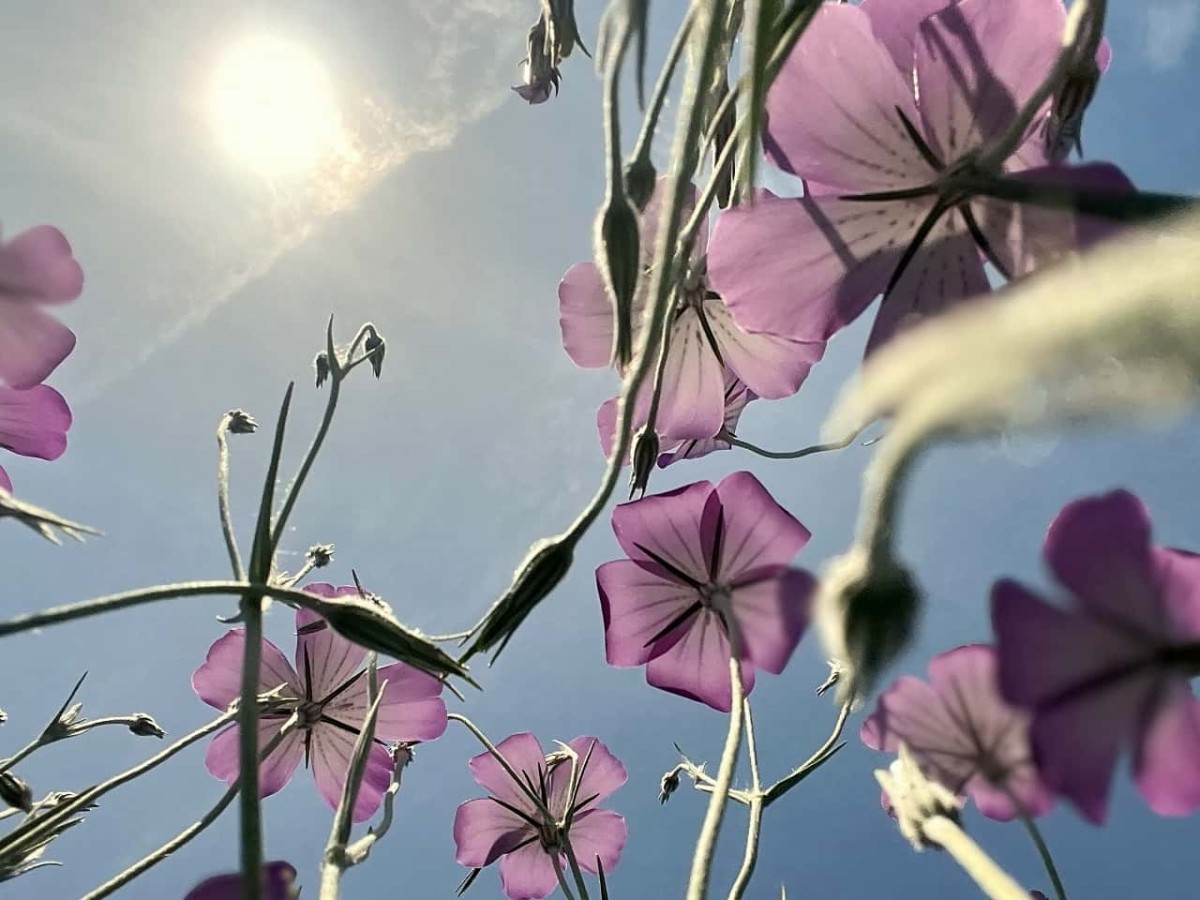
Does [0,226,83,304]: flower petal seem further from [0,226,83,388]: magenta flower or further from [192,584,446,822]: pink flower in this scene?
[192,584,446,822]: pink flower

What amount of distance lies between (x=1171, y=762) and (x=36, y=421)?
74 cm

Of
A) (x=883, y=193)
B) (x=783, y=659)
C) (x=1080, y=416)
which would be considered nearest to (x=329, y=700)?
(x=783, y=659)

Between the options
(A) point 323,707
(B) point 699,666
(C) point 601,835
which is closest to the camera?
(B) point 699,666

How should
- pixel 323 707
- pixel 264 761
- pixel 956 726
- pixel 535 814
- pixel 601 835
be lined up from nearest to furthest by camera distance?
pixel 956 726 < pixel 264 761 < pixel 323 707 < pixel 535 814 < pixel 601 835

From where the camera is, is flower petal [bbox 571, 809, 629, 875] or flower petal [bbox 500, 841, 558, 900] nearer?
flower petal [bbox 500, 841, 558, 900]

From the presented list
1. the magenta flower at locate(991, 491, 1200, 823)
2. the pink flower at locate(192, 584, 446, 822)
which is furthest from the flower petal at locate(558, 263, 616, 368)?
the magenta flower at locate(991, 491, 1200, 823)

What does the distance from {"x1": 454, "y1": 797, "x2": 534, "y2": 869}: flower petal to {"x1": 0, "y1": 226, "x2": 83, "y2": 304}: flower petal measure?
781mm

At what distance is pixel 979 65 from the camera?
0.52 metres

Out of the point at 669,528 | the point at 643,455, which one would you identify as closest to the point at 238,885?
the point at 643,455

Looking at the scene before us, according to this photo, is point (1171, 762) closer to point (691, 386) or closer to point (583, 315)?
point (691, 386)

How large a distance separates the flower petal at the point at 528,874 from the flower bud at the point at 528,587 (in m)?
0.72

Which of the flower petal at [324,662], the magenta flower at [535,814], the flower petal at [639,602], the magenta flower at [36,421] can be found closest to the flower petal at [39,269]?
the magenta flower at [36,421]

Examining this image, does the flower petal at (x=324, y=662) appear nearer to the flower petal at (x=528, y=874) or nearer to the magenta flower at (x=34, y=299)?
the flower petal at (x=528, y=874)

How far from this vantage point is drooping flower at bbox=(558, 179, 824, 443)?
79cm
